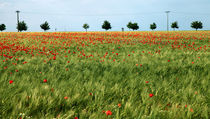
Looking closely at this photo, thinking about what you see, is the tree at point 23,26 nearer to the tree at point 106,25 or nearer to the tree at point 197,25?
the tree at point 106,25

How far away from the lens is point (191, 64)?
5496mm

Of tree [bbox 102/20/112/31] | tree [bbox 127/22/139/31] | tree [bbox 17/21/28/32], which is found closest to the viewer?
tree [bbox 17/21/28/32]

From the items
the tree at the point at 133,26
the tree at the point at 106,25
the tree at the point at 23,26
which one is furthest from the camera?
the tree at the point at 133,26

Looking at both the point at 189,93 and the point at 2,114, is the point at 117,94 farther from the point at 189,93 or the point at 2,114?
the point at 2,114

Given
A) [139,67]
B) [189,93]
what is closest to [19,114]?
[189,93]

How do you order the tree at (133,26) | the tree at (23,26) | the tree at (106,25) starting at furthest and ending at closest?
1. the tree at (133,26)
2. the tree at (106,25)
3. the tree at (23,26)

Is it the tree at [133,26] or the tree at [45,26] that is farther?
the tree at [133,26]

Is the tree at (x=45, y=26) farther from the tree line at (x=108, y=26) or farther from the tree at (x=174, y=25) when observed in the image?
the tree at (x=174, y=25)

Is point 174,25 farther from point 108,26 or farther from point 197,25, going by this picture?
point 108,26

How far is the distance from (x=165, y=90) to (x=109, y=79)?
3.90ft

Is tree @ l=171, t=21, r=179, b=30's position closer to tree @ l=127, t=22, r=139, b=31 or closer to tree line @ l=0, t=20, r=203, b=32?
tree line @ l=0, t=20, r=203, b=32

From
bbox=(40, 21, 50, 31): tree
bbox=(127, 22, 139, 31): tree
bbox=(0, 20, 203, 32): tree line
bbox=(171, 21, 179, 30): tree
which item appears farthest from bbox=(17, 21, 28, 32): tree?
bbox=(171, 21, 179, 30): tree

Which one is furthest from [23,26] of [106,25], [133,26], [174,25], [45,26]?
[174,25]

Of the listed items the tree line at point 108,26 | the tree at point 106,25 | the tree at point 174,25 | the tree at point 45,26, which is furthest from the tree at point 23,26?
the tree at point 174,25
